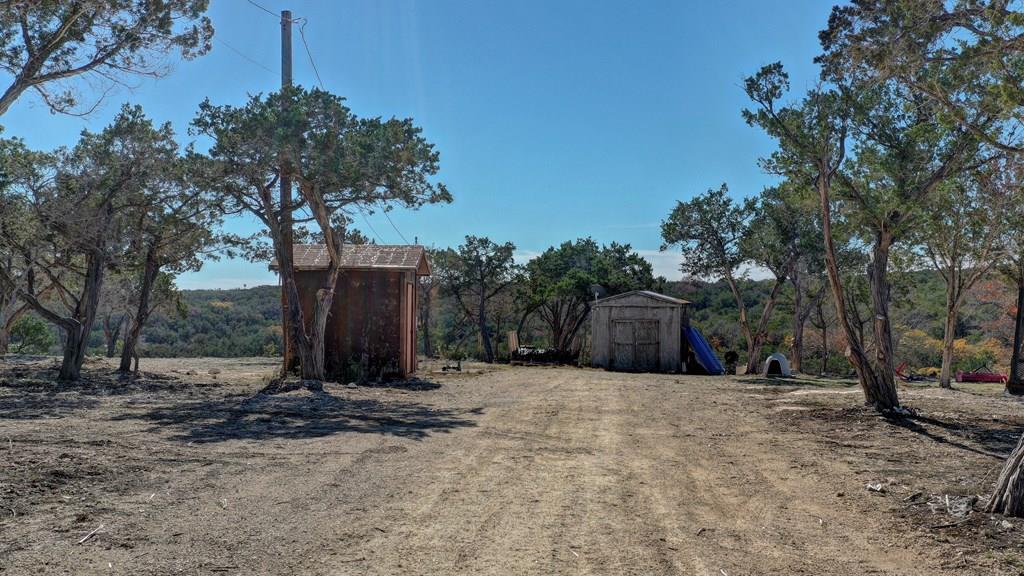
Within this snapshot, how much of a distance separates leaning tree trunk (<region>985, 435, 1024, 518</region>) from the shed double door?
2262 cm

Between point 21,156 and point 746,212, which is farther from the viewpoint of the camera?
point 746,212

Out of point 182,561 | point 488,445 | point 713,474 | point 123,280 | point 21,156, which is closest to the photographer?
point 182,561

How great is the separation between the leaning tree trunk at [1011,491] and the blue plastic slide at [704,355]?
22953 millimetres

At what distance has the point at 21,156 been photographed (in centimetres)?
1759

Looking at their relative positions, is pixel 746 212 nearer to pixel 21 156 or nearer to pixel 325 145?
pixel 325 145

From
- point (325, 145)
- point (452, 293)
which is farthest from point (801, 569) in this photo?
point (452, 293)

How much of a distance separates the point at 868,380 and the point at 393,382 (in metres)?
11.0

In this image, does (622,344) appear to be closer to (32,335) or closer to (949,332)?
(949,332)

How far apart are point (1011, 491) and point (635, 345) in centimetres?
2302

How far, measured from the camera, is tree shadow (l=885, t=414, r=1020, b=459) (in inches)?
356

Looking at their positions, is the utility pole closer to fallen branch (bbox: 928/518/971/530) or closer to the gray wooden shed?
fallen branch (bbox: 928/518/971/530)

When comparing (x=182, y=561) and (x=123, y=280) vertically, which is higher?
(x=123, y=280)

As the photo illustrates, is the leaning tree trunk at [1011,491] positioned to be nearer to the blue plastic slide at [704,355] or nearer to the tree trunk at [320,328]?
the tree trunk at [320,328]

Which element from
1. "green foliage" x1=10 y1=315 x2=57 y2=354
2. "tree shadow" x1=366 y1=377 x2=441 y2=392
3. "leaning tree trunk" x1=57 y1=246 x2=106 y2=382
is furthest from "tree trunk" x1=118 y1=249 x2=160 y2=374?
"green foliage" x1=10 y1=315 x2=57 y2=354
